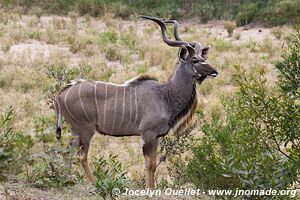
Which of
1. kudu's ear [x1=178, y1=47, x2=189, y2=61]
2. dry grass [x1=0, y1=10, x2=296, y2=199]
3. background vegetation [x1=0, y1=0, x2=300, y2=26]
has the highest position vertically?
kudu's ear [x1=178, y1=47, x2=189, y2=61]

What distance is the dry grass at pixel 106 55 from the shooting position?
9527 millimetres

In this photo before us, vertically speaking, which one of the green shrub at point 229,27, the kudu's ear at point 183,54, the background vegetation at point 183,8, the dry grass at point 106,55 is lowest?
the dry grass at point 106,55

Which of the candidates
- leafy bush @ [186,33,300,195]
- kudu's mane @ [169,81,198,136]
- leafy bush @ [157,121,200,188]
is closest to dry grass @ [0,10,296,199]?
leafy bush @ [157,121,200,188]

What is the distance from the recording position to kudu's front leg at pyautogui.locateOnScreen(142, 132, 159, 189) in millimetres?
5820

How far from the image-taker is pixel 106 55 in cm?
1404

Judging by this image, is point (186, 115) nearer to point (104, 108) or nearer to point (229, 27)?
point (104, 108)

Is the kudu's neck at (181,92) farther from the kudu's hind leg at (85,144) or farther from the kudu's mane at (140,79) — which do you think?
the kudu's hind leg at (85,144)

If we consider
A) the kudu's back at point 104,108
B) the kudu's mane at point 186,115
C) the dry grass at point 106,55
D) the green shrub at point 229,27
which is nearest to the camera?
the kudu's back at point 104,108

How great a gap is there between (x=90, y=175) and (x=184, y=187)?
91 centimetres

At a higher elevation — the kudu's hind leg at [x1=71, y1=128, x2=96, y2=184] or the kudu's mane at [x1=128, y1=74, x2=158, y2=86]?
the kudu's mane at [x1=128, y1=74, x2=158, y2=86]

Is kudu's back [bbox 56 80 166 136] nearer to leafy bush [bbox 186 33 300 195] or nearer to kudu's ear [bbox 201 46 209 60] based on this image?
kudu's ear [bbox 201 46 209 60]

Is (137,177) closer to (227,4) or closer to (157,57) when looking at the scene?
(157,57)

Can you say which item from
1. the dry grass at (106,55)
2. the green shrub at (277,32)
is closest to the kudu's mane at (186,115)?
the dry grass at (106,55)

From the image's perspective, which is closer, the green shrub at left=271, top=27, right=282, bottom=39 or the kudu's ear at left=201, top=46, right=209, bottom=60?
the kudu's ear at left=201, top=46, right=209, bottom=60
